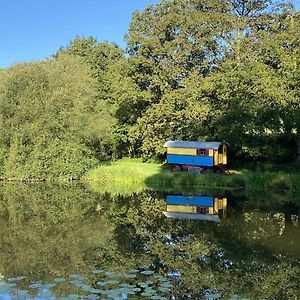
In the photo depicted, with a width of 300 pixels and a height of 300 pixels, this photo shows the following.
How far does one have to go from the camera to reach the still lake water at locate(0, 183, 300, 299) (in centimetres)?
1013

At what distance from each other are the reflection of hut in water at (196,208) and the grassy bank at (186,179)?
471 cm

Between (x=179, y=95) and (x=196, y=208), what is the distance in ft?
56.4

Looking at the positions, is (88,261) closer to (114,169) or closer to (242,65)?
(114,169)

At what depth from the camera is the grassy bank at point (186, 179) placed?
2889 cm

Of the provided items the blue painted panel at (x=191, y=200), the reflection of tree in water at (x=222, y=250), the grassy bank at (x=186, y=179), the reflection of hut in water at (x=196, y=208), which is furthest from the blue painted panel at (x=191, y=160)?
the reflection of tree in water at (x=222, y=250)

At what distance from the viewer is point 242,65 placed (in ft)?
117

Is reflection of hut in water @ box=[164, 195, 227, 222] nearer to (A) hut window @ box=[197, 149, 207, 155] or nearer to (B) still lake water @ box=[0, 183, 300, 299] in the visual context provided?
(B) still lake water @ box=[0, 183, 300, 299]

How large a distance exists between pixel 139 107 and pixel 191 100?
6804 mm

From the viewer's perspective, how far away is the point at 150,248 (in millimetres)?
14148

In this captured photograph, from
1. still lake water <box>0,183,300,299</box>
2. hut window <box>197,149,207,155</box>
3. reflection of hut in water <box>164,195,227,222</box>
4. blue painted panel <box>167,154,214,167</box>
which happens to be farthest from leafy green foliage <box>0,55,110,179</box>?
reflection of hut in water <box>164,195,227,222</box>

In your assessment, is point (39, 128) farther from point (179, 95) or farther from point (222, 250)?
point (222, 250)

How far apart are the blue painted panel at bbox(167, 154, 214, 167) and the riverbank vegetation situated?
2.20 m

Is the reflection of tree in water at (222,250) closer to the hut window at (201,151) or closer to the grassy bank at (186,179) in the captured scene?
the grassy bank at (186,179)

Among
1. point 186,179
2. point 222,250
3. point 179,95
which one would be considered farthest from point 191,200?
point 179,95
